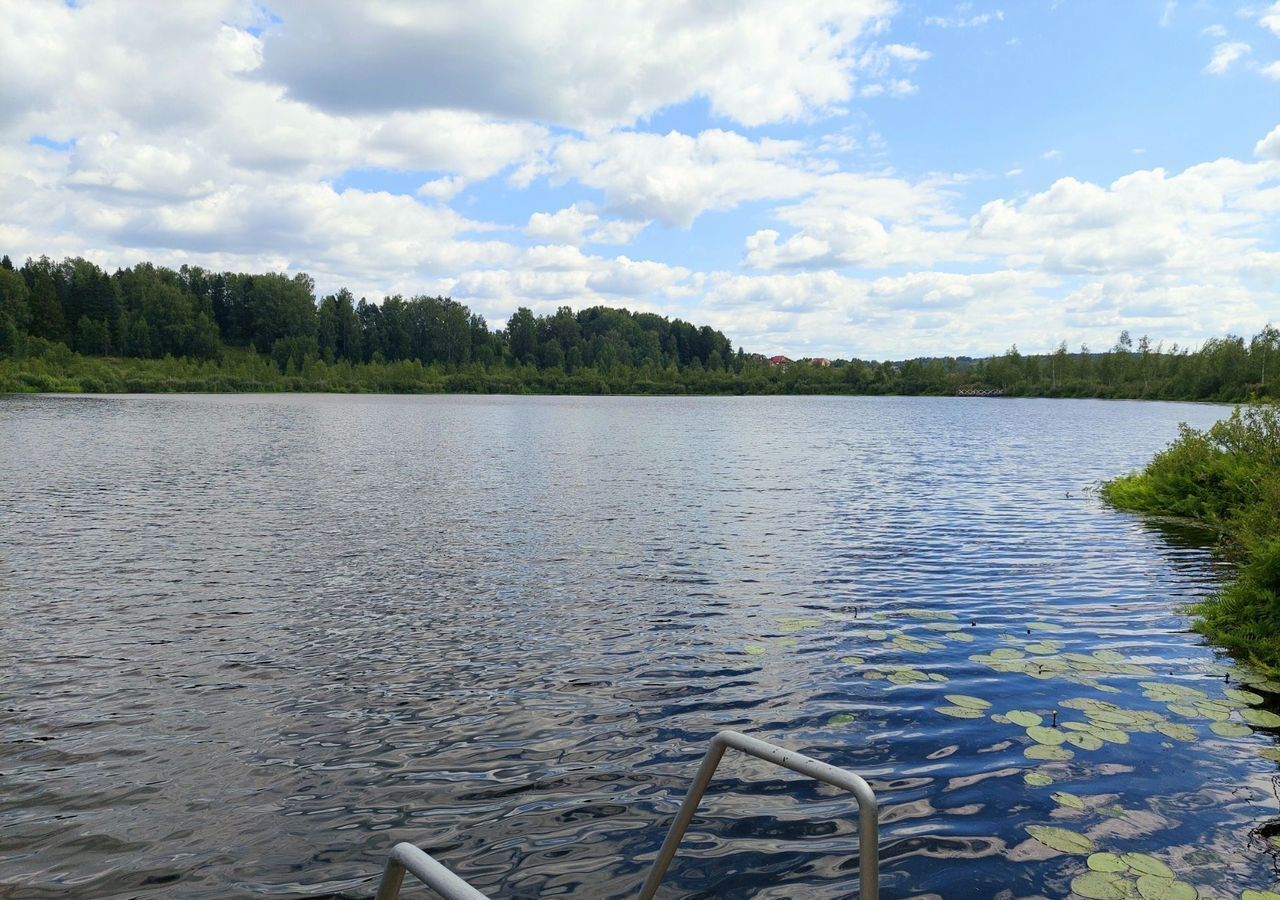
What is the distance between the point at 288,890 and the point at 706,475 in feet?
110

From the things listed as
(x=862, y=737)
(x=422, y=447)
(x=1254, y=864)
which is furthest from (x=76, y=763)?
(x=422, y=447)

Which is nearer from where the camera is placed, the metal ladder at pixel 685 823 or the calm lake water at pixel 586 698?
the metal ladder at pixel 685 823

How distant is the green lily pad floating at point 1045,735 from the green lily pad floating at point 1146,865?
247 centimetres

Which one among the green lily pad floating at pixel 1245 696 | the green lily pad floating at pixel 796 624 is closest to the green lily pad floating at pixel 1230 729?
the green lily pad floating at pixel 1245 696

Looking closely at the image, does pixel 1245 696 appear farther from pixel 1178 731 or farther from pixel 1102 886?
pixel 1102 886

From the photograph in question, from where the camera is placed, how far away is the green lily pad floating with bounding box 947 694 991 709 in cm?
1082

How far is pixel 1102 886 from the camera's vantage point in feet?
22.5

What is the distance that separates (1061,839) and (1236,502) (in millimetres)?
19631

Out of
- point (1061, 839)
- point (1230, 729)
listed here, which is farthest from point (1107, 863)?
point (1230, 729)

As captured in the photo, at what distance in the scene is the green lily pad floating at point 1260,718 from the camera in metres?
10.1

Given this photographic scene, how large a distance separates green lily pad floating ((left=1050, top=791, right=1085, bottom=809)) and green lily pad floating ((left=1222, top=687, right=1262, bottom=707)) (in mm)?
4260

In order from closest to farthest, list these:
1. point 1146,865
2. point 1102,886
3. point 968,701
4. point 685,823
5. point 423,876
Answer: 1. point 423,876
2. point 685,823
3. point 1102,886
4. point 1146,865
5. point 968,701

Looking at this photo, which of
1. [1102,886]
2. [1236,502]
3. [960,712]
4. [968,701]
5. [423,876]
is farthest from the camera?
[1236,502]

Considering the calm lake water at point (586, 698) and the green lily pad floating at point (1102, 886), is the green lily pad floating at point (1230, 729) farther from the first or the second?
the green lily pad floating at point (1102, 886)
